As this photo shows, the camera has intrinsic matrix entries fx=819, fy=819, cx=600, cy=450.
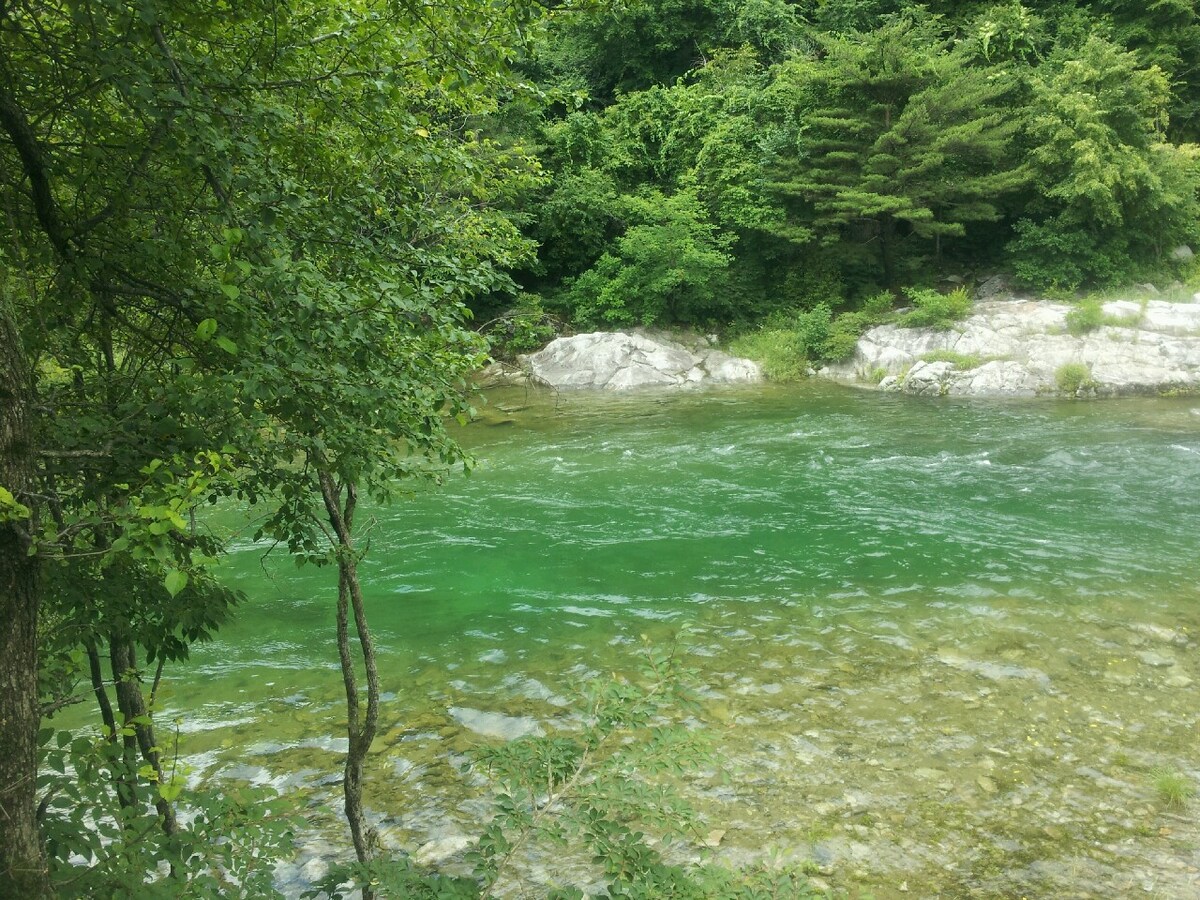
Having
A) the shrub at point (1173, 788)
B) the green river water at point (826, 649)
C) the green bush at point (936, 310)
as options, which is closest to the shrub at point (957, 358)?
the green bush at point (936, 310)

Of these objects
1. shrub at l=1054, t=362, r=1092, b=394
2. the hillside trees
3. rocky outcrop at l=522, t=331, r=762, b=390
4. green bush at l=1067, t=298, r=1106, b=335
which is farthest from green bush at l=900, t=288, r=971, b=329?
the hillside trees

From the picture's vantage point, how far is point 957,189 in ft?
65.8

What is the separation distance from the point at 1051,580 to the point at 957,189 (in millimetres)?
15423

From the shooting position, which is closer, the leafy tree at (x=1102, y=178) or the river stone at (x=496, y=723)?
the river stone at (x=496, y=723)

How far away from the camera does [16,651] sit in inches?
82.4

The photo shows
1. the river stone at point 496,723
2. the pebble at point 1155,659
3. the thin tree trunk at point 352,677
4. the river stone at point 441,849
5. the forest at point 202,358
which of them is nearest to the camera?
the forest at point 202,358

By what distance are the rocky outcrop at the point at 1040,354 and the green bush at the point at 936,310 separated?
201mm

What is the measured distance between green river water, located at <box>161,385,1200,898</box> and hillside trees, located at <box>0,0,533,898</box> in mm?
1281

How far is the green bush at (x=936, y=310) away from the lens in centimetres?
1900

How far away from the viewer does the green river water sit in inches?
166

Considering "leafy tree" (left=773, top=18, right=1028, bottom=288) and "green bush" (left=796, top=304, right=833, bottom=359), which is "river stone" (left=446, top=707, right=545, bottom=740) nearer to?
"green bush" (left=796, top=304, right=833, bottom=359)

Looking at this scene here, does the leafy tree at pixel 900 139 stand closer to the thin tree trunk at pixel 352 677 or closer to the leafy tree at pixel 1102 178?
the leafy tree at pixel 1102 178

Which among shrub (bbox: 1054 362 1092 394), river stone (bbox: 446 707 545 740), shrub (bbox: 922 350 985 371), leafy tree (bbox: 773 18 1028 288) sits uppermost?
leafy tree (bbox: 773 18 1028 288)

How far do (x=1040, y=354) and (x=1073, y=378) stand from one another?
111 centimetres
